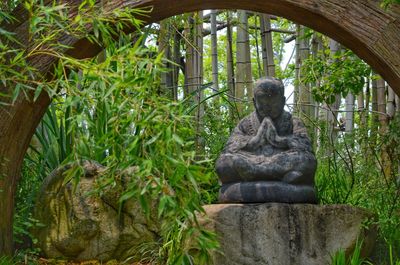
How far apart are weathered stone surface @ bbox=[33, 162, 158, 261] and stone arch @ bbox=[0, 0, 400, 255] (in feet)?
3.16

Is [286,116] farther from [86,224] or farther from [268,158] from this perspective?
[86,224]

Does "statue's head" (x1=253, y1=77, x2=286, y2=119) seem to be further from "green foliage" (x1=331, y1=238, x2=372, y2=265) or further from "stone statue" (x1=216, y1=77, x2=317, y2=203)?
"green foliage" (x1=331, y1=238, x2=372, y2=265)

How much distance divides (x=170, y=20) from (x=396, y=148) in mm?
2746

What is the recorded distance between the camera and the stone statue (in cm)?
527

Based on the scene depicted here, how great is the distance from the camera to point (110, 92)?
12.2 feet

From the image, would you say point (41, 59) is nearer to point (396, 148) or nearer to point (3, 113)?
point (3, 113)

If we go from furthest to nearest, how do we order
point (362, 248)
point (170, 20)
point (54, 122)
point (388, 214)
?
1. point (170, 20)
2. point (54, 122)
3. point (388, 214)
4. point (362, 248)

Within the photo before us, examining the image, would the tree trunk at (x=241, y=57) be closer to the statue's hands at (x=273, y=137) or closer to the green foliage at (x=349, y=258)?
the statue's hands at (x=273, y=137)

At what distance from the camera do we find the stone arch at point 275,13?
4.95m

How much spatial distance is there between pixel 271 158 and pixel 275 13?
89 cm

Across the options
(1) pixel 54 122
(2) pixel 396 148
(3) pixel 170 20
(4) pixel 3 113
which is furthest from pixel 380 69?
(3) pixel 170 20

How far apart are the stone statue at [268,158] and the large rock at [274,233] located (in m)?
0.10

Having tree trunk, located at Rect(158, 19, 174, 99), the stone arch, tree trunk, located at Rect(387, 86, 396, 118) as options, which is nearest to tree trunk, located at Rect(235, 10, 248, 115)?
tree trunk, located at Rect(158, 19, 174, 99)

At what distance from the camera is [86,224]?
612 centimetres
